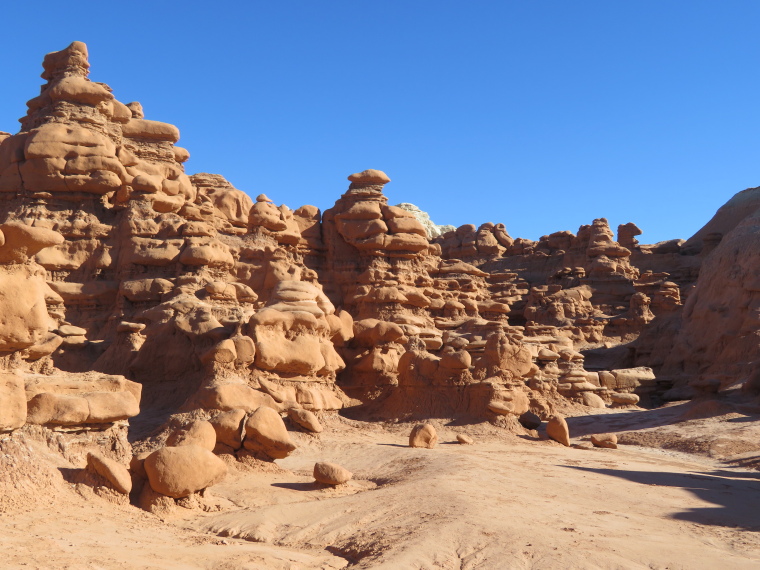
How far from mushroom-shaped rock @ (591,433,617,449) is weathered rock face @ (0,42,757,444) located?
151 cm

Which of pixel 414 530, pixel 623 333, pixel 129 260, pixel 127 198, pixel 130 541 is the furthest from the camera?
pixel 623 333

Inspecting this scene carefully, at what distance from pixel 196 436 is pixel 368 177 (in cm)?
1868

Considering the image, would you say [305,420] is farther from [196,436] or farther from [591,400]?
[591,400]

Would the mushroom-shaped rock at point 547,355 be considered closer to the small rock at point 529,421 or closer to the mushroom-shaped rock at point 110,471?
the small rock at point 529,421

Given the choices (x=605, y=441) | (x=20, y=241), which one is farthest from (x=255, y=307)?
(x=20, y=241)

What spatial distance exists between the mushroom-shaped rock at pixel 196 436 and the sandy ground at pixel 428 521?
1.77 ft

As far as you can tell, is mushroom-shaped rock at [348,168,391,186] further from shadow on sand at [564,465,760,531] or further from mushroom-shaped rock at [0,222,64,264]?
mushroom-shaped rock at [0,222,64,264]

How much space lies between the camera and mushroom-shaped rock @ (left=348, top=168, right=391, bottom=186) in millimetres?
26656

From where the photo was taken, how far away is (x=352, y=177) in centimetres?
2667

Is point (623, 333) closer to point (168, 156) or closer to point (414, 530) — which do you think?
point (168, 156)

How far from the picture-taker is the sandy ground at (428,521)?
19.6 ft

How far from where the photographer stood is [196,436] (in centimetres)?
895

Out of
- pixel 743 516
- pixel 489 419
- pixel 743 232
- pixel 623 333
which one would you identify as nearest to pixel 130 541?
pixel 743 516

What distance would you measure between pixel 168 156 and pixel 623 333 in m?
18.8
